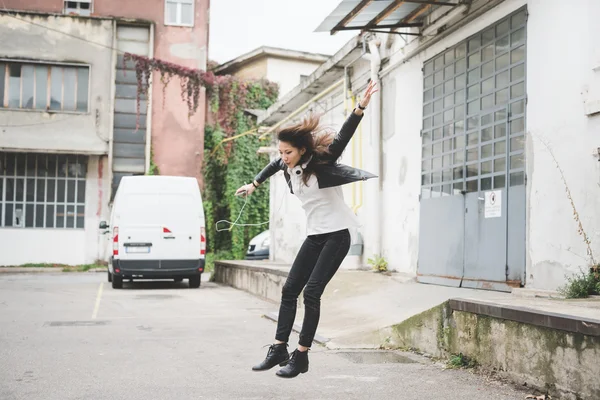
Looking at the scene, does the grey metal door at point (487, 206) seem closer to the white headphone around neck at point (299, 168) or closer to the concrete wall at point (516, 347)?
the concrete wall at point (516, 347)

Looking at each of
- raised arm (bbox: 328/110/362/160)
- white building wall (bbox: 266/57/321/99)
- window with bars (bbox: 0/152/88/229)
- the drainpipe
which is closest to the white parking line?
Answer: the drainpipe

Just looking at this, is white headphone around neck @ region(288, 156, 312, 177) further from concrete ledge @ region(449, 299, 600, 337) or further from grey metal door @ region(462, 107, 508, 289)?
grey metal door @ region(462, 107, 508, 289)

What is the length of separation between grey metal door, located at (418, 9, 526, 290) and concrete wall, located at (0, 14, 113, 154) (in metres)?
17.4

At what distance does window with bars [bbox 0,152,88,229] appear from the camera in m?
26.4

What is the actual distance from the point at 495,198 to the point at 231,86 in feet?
67.3

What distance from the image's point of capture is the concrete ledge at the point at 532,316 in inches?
187

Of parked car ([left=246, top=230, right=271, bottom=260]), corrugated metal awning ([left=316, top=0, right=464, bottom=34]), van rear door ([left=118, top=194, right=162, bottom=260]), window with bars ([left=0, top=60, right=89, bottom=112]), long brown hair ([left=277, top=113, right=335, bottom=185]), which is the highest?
window with bars ([left=0, top=60, right=89, bottom=112])

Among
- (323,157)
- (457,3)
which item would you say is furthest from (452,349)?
(457,3)

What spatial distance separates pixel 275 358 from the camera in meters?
5.11

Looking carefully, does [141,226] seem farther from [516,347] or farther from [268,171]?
[516,347]

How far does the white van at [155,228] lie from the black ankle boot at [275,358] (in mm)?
11408

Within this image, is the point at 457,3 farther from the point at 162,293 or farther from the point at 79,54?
the point at 79,54

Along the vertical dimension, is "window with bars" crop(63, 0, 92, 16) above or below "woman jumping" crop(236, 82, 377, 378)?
above

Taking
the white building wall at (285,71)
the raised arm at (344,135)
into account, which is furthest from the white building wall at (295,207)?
the white building wall at (285,71)
